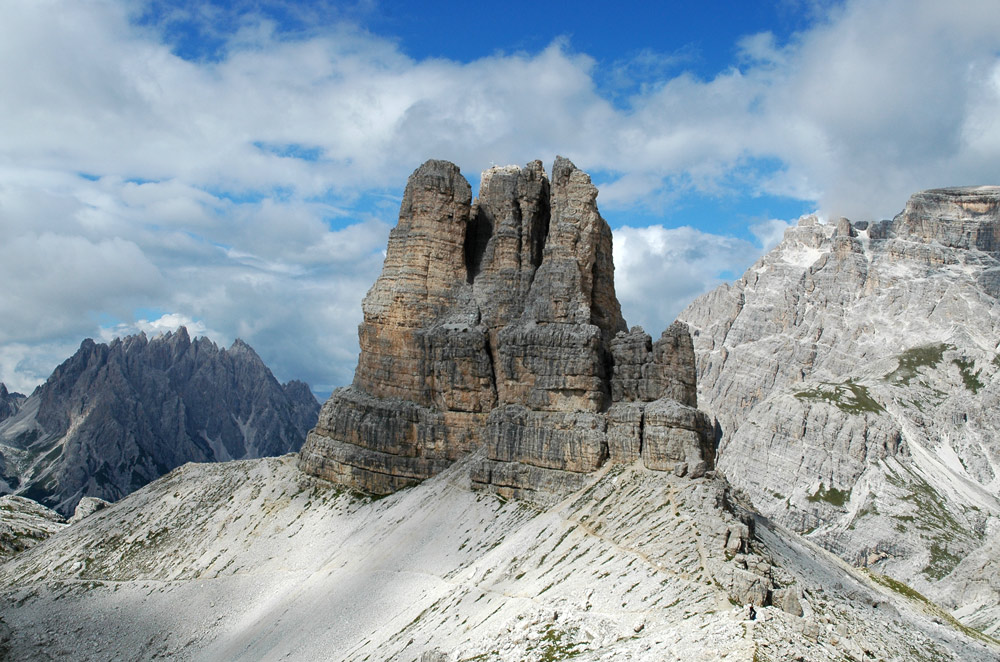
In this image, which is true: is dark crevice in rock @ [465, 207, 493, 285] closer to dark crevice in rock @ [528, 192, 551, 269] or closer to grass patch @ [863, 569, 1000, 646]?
dark crevice in rock @ [528, 192, 551, 269]

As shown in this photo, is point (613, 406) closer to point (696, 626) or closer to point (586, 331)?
point (586, 331)

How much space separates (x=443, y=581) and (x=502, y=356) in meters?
25.4

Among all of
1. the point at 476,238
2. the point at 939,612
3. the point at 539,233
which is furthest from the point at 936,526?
the point at 476,238

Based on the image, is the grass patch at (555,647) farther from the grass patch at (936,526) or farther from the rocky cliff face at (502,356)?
the grass patch at (936,526)

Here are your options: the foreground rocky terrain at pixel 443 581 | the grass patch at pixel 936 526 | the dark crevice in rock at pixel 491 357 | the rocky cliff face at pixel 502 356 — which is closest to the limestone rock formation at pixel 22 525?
the foreground rocky terrain at pixel 443 581

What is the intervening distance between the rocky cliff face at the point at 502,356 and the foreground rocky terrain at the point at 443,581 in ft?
12.2

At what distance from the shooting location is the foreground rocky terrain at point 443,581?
4628 cm

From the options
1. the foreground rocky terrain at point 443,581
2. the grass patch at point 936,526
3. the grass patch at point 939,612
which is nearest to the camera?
the foreground rocky terrain at point 443,581

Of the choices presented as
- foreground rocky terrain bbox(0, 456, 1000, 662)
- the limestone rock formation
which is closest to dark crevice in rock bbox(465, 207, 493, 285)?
foreground rocky terrain bbox(0, 456, 1000, 662)

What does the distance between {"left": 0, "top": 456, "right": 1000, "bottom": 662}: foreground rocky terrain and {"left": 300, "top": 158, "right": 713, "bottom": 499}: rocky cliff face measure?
3705 millimetres

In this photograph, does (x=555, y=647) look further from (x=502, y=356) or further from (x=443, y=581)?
(x=502, y=356)

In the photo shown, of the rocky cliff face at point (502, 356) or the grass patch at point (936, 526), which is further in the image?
the grass patch at point (936, 526)

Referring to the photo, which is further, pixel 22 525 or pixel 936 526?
pixel 936 526

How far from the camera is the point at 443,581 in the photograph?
69.1 m
